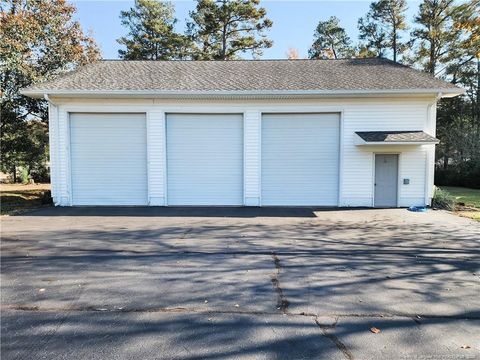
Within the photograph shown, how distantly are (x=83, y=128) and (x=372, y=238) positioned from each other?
10.4 meters

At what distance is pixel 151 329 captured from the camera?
3.20 meters

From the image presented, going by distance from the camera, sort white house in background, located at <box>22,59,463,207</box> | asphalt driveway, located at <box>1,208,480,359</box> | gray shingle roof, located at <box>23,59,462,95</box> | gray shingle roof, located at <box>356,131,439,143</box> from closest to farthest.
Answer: asphalt driveway, located at <box>1,208,480,359</box> < gray shingle roof, located at <box>356,131,439,143</box> < gray shingle roof, located at <box>23,59,462,95</box> < white house in background, located at <box>22,59,463,207</box>

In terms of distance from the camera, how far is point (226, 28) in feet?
87.6

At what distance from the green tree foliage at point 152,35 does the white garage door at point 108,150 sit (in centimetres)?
1760

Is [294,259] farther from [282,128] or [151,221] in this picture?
[282,128]

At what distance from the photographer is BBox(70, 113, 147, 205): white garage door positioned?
11969mm

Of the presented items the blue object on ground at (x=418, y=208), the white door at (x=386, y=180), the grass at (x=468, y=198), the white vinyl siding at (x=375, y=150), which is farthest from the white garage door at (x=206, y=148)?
the grass at (x=468, y=198)

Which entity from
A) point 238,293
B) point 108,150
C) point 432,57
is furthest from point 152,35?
point 238,293

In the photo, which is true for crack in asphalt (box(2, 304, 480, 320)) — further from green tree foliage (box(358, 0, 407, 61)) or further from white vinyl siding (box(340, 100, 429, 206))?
green tree foliage (box(358, 0, 407, 61))

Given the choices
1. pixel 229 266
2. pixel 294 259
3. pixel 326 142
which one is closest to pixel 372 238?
pixel 294 259

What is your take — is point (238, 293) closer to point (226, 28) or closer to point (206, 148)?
point (206, 148)

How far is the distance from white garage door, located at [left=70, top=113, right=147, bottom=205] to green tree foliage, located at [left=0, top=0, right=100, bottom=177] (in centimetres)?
528

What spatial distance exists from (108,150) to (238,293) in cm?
958

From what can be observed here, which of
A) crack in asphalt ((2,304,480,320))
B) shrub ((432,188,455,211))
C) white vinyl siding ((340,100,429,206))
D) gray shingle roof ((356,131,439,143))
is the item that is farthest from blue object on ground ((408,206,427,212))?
crack in asphalt ((2,304,480,320))
